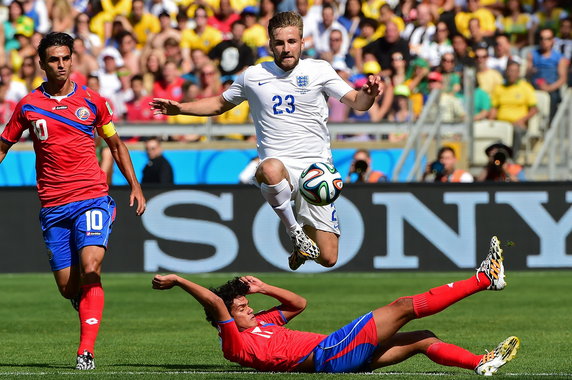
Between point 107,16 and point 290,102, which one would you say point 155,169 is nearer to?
point 107,16

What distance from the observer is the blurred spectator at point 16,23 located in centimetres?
2291

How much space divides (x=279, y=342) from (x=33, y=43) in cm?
1456

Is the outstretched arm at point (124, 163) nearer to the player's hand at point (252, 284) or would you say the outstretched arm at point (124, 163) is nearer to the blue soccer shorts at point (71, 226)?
the blue soccer shorts at point (71, 226)

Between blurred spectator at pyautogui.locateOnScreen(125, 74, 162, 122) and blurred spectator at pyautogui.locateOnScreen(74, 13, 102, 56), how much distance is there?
1839 mm

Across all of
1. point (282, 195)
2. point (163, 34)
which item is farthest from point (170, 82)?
point (282, 195)

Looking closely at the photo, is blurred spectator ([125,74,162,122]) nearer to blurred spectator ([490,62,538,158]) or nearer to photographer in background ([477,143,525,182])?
photographer in background ([477,143,525,182])

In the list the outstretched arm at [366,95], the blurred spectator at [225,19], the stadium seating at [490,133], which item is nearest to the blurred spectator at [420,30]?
the stadium seating at [490,133]

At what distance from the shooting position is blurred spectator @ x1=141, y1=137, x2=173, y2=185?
62.1ft

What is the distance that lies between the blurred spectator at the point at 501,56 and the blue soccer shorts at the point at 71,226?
1246 cm

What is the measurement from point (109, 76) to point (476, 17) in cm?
655

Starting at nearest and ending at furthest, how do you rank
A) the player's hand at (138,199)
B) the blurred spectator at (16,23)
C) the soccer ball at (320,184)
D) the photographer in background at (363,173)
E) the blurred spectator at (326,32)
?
the player's hand at (138,199), the soccer ball at (320,184), the photographer in background at (363,173), the blurred spectator at (326,32), the blurred spectator at (16,23)

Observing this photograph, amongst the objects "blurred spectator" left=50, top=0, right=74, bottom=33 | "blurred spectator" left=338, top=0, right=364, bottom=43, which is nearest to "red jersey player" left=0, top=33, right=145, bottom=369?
→ "blurred spectator" left=338, top=0, right=364, bottom=43

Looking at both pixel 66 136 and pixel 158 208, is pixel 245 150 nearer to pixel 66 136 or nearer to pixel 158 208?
pixel 158 208

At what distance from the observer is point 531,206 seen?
18.1 metres
